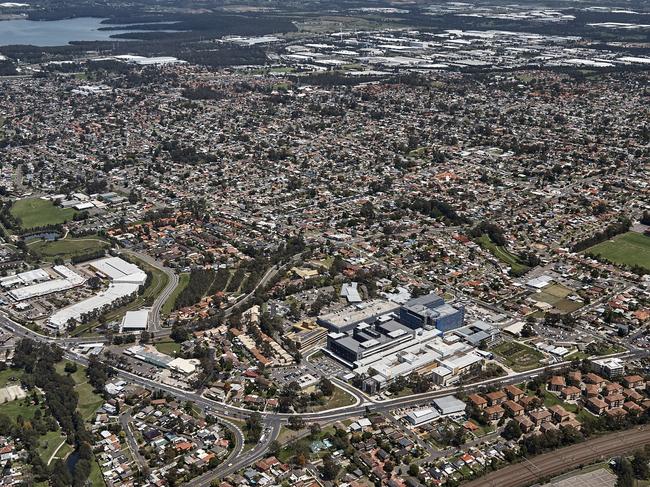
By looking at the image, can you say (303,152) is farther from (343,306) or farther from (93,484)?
(93,484)

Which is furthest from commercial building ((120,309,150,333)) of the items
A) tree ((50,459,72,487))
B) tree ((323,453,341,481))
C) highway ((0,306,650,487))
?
tree ((323,453,341,481))

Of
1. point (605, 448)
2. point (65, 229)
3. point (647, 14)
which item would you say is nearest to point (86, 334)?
point (65, 229)

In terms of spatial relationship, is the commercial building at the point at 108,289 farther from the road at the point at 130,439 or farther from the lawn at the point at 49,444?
the road at the point at 130,439

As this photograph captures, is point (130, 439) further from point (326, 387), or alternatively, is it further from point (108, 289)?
point (108, 289)

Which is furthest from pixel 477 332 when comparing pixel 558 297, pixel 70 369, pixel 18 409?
pixel 18 409

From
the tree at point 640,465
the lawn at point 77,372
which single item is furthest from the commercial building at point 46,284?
the tree at point 640,465

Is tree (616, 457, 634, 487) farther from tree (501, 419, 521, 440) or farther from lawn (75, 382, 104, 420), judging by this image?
lawn (75, 382, 104, 420)
